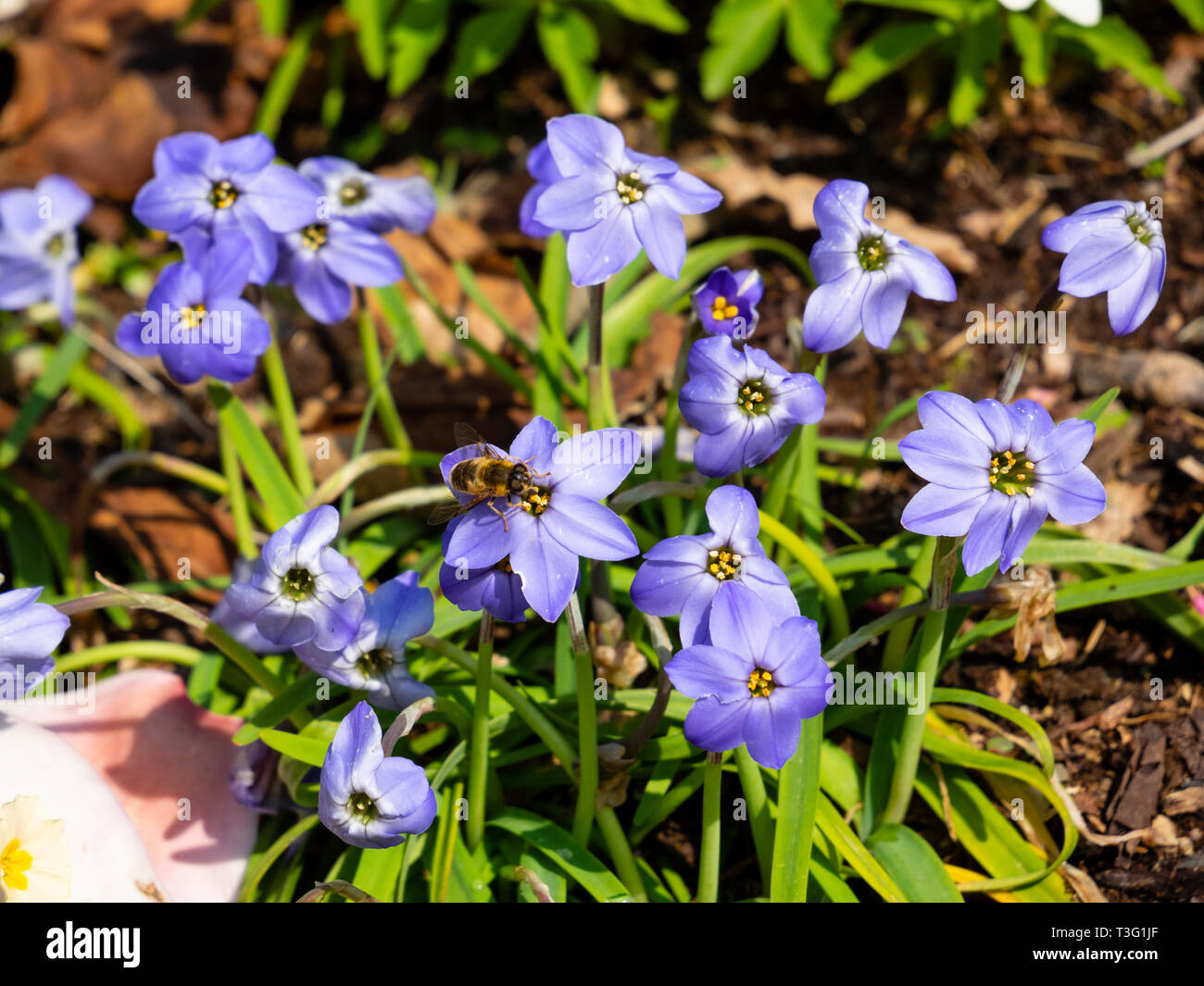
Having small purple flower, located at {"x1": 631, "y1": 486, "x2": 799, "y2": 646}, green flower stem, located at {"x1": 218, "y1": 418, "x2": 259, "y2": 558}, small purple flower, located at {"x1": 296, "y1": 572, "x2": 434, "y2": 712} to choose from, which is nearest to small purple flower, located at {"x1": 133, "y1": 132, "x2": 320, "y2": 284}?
green flower stem, located at {"x1": 218, "y1": 418, "x2": 259, "y2": 558}

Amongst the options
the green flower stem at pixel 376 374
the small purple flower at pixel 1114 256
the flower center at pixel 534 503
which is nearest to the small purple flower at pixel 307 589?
the flower center at pixel 534 503

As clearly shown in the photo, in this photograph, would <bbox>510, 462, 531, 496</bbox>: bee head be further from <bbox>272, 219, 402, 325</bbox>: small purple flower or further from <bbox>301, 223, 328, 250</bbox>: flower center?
<bbox>301, 223, 328, 250</bbox>: flower center

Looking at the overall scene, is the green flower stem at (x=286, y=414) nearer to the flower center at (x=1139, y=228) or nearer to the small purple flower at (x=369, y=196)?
the small purple flower at (x=369, y=196)

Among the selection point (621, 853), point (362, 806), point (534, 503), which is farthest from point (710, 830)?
point (534, 503)

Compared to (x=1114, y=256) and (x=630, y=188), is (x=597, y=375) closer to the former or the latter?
(x=630, y=188)

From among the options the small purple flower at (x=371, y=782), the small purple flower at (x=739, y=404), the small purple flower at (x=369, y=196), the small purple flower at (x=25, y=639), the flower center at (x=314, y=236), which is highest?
the small purple flower at (x=369, y=196)

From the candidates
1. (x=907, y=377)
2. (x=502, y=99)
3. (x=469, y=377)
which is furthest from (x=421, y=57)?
(x=907, y=377)
